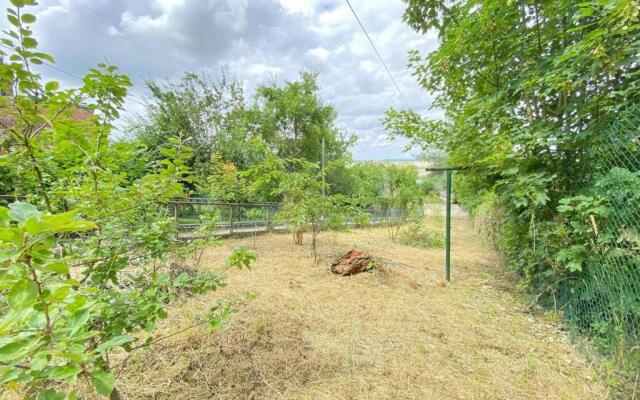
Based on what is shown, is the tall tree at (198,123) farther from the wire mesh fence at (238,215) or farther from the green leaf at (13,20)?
the green leaf at (13,20)

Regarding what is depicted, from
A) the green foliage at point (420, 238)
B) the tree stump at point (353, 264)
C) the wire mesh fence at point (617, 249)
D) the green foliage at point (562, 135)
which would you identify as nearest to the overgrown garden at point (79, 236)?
the wire mesh fence at point (617, 249)

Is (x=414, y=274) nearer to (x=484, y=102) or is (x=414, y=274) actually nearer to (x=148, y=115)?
(x=484, y=102)

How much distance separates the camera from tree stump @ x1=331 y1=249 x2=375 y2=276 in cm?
452

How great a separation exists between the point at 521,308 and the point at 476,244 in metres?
5.63

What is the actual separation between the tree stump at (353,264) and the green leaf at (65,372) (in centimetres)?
404

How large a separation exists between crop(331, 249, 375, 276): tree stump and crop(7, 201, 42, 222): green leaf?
417 cm

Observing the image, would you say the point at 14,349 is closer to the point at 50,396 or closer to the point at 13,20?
the point at 50,396

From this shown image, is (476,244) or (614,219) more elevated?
(614,219)

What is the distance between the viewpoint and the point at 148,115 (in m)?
11.5

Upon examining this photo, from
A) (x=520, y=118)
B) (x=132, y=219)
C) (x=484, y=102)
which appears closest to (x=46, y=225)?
(x=132, y=219)

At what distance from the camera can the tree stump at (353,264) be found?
14.8 feet

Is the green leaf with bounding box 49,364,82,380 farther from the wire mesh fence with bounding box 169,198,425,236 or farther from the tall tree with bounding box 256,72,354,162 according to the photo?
the tall tree with bounding box 256,72,354,162

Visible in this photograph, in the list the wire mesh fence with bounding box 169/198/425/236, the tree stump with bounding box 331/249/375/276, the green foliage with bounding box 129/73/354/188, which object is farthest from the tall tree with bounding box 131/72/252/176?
the tree stump with bounding box 331/249/375/276

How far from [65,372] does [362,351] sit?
211cm
